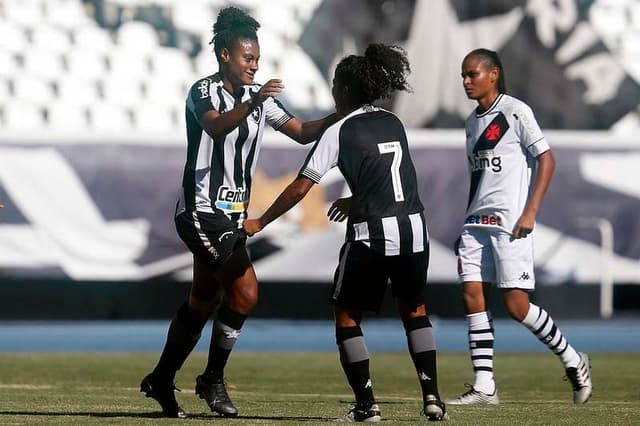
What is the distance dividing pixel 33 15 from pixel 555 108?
28.4 feet

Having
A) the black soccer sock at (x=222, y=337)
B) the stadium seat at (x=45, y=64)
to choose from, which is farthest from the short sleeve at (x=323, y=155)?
the stadium seat at (x=45, y=64)

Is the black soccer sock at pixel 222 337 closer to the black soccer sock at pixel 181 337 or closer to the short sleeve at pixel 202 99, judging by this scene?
the black soccer sock at pixel 181 337

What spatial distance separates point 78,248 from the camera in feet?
67.8

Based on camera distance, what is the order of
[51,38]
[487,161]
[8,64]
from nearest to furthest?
[487,161], [8,64], [51,38]

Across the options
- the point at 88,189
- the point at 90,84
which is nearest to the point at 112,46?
the point at 90,84

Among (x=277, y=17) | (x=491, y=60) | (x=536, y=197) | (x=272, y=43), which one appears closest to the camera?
(x=536, y=197)

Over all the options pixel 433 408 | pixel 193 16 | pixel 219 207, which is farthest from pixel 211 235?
pixel 193 16

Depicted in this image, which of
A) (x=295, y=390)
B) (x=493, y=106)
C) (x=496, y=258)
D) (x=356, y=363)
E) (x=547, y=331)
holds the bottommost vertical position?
(x=295, y=390)

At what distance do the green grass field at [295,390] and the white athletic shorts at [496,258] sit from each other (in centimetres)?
73

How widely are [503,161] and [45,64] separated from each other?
53.2 feet

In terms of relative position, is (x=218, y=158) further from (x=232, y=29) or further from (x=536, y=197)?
(x=536, y=197)

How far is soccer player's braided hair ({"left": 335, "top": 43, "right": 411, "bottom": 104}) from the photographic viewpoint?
677cm

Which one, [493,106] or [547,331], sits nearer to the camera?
[547,331]

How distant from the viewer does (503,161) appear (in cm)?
840
